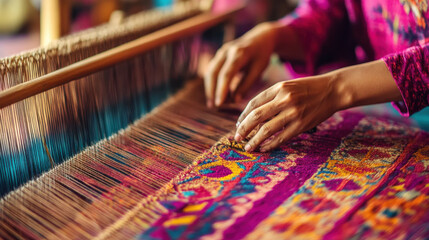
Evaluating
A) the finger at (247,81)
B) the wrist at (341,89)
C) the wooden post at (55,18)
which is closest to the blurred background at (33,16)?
the wooden post at (55,18)

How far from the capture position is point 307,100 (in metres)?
0.84

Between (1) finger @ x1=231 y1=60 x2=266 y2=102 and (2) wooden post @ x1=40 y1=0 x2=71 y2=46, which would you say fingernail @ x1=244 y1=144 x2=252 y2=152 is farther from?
(2) wooden post @ x1=40 y1=0 x2=71 y2=46

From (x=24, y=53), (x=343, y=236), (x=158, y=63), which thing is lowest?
(x=343, y=236)

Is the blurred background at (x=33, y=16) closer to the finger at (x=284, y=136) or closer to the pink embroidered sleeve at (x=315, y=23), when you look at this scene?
the pink embroidered sleeve at (x=315, y=23)

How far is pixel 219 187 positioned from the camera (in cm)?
76

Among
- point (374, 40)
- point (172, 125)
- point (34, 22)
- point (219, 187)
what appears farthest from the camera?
point (34, 22)

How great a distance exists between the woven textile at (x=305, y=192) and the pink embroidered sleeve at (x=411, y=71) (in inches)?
4.5

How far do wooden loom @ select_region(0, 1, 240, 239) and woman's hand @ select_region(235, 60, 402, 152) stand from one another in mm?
144

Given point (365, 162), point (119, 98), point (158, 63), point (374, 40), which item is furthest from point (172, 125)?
point (374, 40)

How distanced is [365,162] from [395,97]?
0.50 ft

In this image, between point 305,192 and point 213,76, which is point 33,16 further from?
point 305,192

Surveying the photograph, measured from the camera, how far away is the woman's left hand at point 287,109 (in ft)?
2.68

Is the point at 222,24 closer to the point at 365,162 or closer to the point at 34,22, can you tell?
the point at 365,162

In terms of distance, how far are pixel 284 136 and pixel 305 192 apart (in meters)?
0.14
